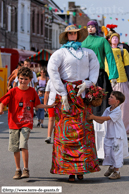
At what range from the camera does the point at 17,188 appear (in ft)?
16.7

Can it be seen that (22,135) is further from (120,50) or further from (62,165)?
(120,50)

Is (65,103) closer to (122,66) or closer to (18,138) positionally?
(18,138)

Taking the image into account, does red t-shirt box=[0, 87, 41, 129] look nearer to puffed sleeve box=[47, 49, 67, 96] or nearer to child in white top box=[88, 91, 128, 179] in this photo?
puffed sleeve box=[47, 49, 67, 96]

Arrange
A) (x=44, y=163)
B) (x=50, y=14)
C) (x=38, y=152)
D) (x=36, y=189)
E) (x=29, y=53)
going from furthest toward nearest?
(x=50, y=14)
(x=29, y=53)
(x=38, y=152)
(x=44, y=163)
(x=36, y=189)

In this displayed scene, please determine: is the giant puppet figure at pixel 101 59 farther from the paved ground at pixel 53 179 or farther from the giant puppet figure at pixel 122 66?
the giant puppet figure at pixel 122 66

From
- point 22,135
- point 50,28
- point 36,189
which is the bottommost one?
point 36,189

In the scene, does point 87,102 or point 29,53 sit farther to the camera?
point 29,53

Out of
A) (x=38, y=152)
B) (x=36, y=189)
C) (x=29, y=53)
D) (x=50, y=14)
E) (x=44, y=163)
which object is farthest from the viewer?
(x=50, y=14)

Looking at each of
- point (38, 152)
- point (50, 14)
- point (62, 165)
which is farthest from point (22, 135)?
point (50, 14)

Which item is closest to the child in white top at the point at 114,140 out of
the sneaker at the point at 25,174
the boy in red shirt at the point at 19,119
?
the boy in red shirt at the point at 19,119

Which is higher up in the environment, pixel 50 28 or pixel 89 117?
pixel 50 28

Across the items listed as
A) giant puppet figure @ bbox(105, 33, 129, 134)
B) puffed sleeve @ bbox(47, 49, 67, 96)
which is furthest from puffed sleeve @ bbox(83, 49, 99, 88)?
Answer: giant puppet figure @ bbox(105, 33, 129, 134)

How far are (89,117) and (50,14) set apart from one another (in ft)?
170

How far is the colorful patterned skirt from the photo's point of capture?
17.6 ft
